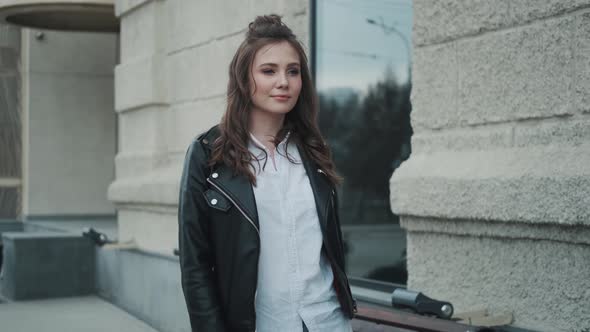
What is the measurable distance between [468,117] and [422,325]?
1602mm

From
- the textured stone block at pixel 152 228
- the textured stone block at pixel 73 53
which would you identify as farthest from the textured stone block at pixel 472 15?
the textured stone block at pixel 73 53

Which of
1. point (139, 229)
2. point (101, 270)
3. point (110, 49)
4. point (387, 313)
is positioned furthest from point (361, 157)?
point (110, 49)

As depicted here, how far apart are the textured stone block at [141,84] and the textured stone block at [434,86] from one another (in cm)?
435

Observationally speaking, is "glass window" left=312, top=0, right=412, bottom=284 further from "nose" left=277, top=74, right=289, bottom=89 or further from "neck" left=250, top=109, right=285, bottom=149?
"nose" left=277, top=74, right=289, bottom=89

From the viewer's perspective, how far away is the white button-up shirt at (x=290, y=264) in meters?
2.82

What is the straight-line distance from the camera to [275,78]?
2.91m

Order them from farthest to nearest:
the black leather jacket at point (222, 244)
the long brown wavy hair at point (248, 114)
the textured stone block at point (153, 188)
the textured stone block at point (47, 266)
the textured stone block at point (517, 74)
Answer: the textured stone block at point (47, 266)
the textured stone block at point (153, 188)
the textured stone block at point (517, 74)
the long brown wavy hair at point (248, 114)
the black leather jacket at point (222, 244)

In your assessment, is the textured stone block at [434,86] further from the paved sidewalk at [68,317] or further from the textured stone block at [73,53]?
the textured stone block at [73,53]

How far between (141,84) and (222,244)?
22.4 feet

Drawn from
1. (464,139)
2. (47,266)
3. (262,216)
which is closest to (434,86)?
(464,139)

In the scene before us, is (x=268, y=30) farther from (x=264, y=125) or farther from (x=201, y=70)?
(x=201, y=70)

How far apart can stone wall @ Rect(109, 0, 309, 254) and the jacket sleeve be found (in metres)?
4.73

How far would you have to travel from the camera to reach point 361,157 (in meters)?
6.73

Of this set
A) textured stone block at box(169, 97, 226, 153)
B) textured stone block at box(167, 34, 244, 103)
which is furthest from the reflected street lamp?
textured stone block at box(169, 97, 226, 153)
